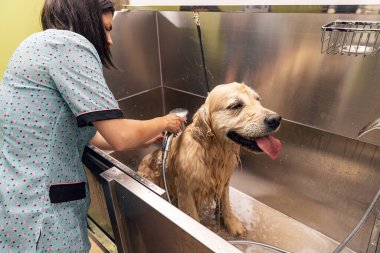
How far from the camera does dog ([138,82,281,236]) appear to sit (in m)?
1.23

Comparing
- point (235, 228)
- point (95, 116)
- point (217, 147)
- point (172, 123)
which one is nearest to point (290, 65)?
point (217, 147)

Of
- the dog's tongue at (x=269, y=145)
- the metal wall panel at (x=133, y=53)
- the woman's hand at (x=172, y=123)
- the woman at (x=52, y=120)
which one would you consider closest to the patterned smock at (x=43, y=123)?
the woman at (x=52, y=120)

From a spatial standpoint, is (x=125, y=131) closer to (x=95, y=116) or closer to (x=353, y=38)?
(x=95, y=116)

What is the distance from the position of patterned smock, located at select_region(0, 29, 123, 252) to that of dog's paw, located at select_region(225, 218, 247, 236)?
38.2 inches

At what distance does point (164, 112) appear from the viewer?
2.33m

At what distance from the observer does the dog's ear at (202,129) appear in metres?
1.33

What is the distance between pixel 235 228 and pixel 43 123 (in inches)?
48.5

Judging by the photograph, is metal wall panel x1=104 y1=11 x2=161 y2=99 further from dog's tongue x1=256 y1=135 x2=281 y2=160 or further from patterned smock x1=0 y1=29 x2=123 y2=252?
dog's tongue x1=256 y1=135 x2=281 y2=160

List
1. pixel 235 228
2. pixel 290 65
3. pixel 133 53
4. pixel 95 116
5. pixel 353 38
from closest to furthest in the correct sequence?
pixel 95 116 → pixel 353 38 → pixel 290 65 → pixel 235 228 → pixel 133 53

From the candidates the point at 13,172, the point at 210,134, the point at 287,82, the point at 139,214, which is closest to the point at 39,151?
the point at 13,172

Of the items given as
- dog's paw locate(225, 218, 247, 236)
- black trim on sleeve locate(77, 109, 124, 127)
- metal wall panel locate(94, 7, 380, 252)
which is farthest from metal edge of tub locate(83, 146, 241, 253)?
metal wall panel locate(94, 7, 380, 252)

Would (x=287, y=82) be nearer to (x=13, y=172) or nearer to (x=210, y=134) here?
(x=210, y=134)

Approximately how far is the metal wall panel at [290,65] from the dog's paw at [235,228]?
0.70 meters

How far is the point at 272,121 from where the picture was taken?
119cm
